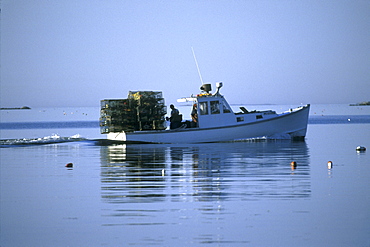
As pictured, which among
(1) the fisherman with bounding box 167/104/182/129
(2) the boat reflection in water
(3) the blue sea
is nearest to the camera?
(3) the blue sea

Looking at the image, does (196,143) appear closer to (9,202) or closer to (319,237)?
(9,202)

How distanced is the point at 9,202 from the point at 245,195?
5.40m

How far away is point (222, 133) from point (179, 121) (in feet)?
7.53

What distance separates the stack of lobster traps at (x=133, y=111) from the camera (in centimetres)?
2892

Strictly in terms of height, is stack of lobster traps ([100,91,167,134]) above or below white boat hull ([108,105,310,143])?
above

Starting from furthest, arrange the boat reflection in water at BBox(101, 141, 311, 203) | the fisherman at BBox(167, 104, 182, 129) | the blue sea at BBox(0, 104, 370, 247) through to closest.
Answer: the fisherman at BBox(167, 104, 182, 129) < the boat reflection in water at BBox(101, 141, 311, 203) < the blue sea at BBox(0, 104, 370, 247)

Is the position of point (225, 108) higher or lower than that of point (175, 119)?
higher

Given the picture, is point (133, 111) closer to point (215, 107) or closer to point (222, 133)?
point (215, 107)

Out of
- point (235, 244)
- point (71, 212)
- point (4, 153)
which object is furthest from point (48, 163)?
point (235, 244)

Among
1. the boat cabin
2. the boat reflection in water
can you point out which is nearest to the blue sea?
the boat reflection in water

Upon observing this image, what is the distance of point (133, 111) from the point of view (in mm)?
29094

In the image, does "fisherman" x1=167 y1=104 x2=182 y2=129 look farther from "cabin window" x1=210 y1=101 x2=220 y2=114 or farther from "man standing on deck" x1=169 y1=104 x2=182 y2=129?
"cabin window" x1=210 y1=101 x2=220 y2=114

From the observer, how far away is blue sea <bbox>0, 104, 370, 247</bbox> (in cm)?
986

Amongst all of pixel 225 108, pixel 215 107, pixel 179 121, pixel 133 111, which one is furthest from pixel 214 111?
pixel 133 111
